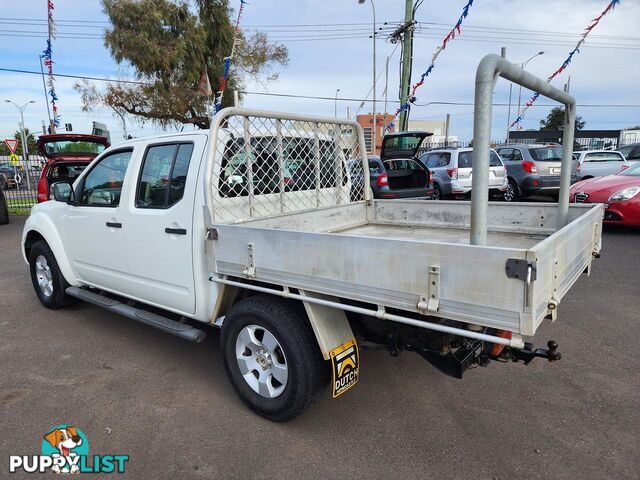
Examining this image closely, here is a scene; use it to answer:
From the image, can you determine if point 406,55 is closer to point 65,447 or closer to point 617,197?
point 617,197

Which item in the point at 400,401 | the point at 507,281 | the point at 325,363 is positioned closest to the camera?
the point at 507,281

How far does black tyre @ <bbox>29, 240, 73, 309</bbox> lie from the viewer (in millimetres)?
4875

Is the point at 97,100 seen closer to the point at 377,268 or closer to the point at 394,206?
the point at 394,206

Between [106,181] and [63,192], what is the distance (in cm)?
56

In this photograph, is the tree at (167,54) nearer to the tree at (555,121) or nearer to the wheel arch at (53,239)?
the wheel arch at (53,239)

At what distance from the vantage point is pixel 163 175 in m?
3.49

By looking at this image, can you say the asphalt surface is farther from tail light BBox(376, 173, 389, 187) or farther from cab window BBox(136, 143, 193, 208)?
tail light BBox(376, 173, 389, 187)

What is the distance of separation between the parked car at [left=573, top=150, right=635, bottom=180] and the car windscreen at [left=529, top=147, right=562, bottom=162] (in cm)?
132

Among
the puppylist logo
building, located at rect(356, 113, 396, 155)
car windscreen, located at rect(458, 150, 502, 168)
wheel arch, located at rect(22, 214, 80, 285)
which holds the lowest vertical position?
the puppylist logo

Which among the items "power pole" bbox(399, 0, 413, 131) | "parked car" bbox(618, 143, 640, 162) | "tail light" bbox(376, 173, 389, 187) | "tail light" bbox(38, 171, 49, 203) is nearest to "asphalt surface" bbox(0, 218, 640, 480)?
"tail light" bbox(376, 173, 389, 187)

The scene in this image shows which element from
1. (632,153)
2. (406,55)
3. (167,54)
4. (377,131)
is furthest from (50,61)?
(377,131)

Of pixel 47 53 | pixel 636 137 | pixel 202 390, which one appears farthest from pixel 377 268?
pixel 636 137

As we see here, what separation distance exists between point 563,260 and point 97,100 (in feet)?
68.2

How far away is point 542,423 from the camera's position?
2.84 meters
